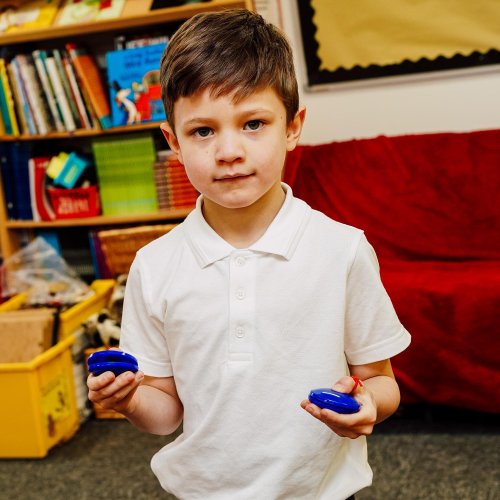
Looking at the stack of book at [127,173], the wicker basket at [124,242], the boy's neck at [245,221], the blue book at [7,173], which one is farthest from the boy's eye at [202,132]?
the blue book at [7,173]

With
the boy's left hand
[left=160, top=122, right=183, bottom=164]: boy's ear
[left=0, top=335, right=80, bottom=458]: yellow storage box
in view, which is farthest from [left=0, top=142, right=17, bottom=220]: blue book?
the boy's left hand

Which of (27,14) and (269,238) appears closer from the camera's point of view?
(269,238)

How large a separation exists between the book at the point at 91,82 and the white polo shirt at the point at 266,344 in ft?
6.70

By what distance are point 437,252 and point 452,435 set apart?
2.14ft

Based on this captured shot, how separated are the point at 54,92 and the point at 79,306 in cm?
98

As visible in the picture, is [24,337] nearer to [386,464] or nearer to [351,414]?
[386,464]

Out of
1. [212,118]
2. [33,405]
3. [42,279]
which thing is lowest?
[33,405]

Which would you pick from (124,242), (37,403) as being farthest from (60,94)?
(37,403)

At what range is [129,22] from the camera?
271cm

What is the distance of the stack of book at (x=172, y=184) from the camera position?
9.10 ft

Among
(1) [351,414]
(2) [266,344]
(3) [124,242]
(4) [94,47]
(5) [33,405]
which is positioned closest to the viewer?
(1) [351,414]

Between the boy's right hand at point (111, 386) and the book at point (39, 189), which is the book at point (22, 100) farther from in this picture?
the boy's right hand at point (111, 386)

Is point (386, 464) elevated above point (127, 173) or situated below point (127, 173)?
below

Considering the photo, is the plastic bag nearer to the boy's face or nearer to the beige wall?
the beige wall
